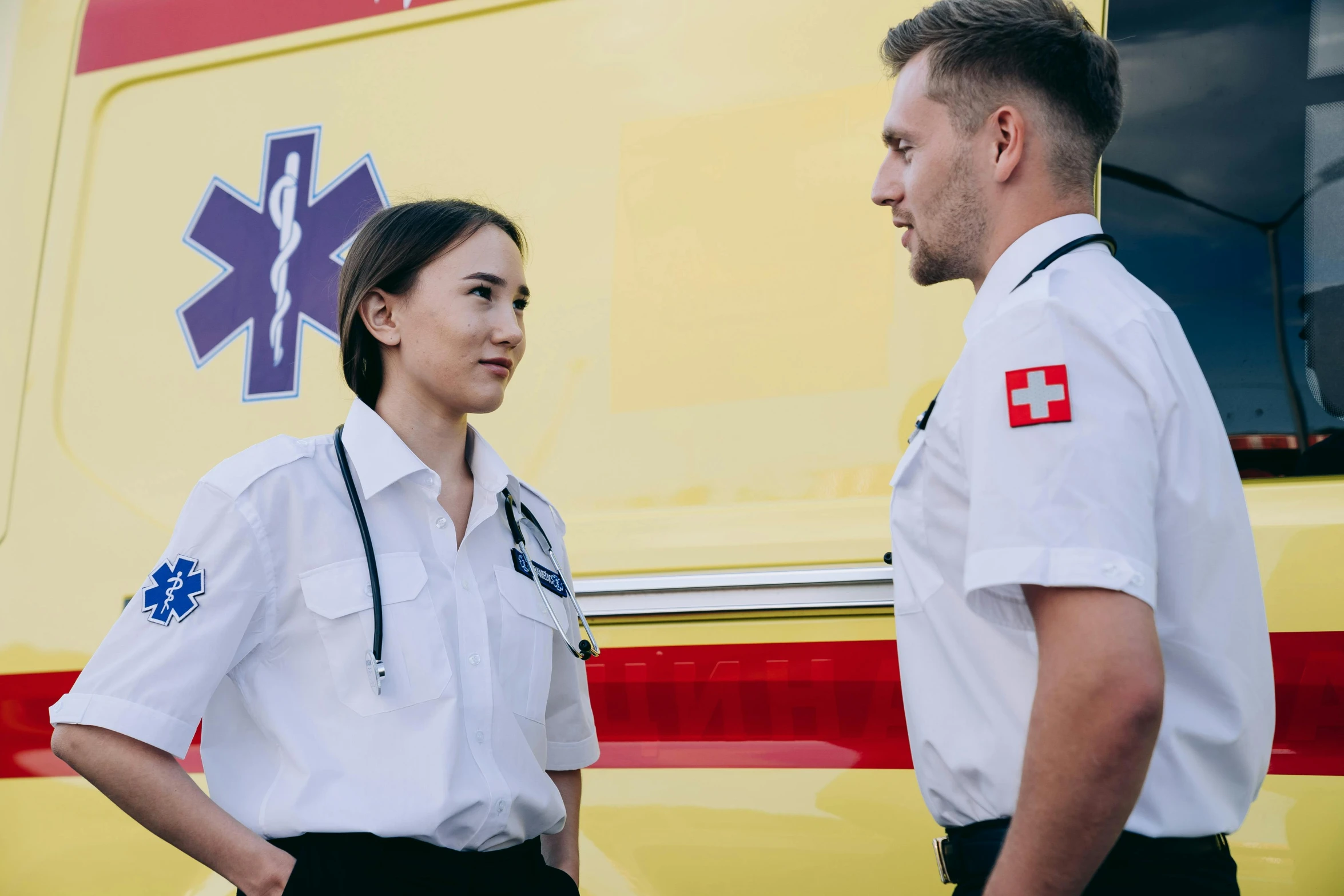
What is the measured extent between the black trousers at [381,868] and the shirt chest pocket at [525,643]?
0.63ft

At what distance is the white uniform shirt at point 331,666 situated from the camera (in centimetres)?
124

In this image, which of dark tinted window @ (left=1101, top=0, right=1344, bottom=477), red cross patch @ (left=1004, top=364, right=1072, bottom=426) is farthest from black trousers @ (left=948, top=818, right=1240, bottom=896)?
dark tinted window @ (left=1101, top=0, right=1344, bottom=477)

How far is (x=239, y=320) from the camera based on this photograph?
2074mm

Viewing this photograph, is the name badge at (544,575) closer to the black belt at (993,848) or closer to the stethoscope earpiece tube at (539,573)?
the stethoscope earpiece tube at (539,573)

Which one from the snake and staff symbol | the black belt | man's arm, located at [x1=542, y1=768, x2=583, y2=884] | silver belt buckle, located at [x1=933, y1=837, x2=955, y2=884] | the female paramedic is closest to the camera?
the black belt

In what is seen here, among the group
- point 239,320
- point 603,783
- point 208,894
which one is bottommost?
point 208,894

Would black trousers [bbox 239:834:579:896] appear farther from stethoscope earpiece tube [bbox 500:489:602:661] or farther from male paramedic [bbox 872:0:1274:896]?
male paramedic [bbox 872:0:1274:896]

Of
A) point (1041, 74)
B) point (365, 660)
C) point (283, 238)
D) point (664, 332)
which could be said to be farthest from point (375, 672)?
point (283, 238)

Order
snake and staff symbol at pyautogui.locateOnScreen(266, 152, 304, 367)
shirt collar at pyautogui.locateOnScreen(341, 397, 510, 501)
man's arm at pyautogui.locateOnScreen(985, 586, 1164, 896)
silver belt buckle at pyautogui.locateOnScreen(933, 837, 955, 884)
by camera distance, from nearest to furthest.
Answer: man's arm at pyautogui.locateOnScreen(985, 586, 1164, 896) → silver belt buckle at pyautogui.locateOnScreen(933, 837, 955, 884) → shirt collar at pyautogui.locateOnScreen(341, 397, 510, 501) → snake and staff symbol at pyautogui.locateOnScreen(266, 152, 304, 367)

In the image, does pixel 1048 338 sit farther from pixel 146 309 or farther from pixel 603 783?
pixel 146 309

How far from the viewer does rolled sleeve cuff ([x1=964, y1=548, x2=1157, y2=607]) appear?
0.93 meters

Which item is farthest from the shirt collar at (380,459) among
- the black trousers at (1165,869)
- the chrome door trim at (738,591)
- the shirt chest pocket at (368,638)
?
the black trousers at (1165,869)

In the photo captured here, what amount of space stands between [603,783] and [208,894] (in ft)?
2.23

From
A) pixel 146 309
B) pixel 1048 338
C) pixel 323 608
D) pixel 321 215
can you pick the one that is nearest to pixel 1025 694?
pixel 1048 338
